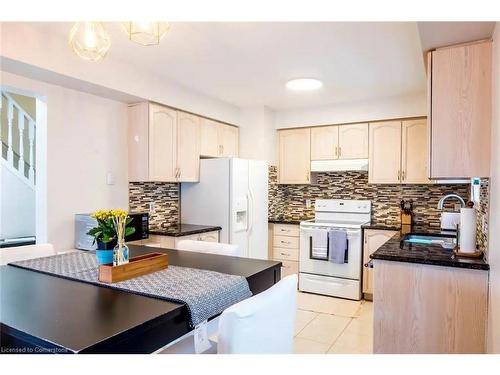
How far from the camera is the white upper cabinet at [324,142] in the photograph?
173 inches

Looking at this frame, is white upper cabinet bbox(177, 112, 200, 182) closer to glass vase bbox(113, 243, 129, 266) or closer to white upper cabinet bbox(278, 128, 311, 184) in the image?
white upper cabinet bbox(278, 128, 311, 184)

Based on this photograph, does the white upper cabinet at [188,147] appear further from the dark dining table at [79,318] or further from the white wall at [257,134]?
the dark dining table at [79,318]

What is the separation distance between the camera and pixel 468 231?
2088 millimetres

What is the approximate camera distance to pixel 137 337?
1.09 meters

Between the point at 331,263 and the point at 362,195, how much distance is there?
1052 millimetres

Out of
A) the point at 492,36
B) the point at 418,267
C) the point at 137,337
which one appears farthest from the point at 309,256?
the point at 137,337

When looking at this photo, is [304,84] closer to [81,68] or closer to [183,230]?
[183,230]

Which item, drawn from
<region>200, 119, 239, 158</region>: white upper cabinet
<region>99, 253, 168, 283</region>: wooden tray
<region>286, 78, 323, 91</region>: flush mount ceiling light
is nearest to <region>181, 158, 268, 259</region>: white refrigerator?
<region>200, 119, 239, 158</region>: white upper cabinet

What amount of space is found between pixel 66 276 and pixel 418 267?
6.22ft

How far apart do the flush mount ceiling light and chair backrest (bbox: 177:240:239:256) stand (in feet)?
6.21

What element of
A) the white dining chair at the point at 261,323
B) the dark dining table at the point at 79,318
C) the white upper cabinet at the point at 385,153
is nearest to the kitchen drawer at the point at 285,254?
the white upper cabinet at the point at 385,153

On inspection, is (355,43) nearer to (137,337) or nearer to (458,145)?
(458,145)

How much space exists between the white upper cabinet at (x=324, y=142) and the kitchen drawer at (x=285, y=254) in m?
1.24

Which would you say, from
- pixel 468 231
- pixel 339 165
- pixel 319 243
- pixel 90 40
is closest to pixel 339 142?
pixel 339 165
